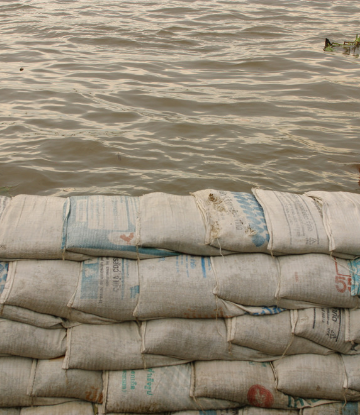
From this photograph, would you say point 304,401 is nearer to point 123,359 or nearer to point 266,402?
point 266,402

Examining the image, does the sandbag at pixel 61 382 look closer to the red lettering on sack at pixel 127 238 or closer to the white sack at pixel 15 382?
the white sack at pixel 15 382

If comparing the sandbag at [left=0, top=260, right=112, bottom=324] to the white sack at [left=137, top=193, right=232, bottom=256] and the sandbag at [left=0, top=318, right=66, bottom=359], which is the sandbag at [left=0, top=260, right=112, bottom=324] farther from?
the white sack at [left=137, top=193, right=232, bottom=256]

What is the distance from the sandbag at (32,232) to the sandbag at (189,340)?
0.45 metres

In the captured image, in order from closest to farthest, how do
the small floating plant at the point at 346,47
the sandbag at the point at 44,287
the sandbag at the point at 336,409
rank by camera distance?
1. the sandbag at the point at 44,287
2. the sandbag at the point at 336,409
3. the small floating plant at the point at 346,47

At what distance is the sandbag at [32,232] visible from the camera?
6.32 feet

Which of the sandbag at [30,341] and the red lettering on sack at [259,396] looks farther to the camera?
the red lettering on sack at [259,396]

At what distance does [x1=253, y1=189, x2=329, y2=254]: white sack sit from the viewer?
79.6 inches

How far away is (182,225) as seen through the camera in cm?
203

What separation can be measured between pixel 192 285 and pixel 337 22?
9366mm

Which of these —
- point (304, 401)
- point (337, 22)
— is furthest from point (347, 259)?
point (337, 22)

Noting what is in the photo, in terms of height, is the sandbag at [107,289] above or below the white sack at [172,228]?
below

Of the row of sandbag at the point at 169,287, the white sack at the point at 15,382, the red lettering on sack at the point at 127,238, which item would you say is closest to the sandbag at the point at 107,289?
the row of sandbag at the point at 169,287

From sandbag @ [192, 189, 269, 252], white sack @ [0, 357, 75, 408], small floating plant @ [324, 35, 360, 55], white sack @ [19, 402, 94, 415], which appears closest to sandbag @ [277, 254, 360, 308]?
sandbag @ [192, 189, 269, 252]

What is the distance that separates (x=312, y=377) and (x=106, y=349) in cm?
92
